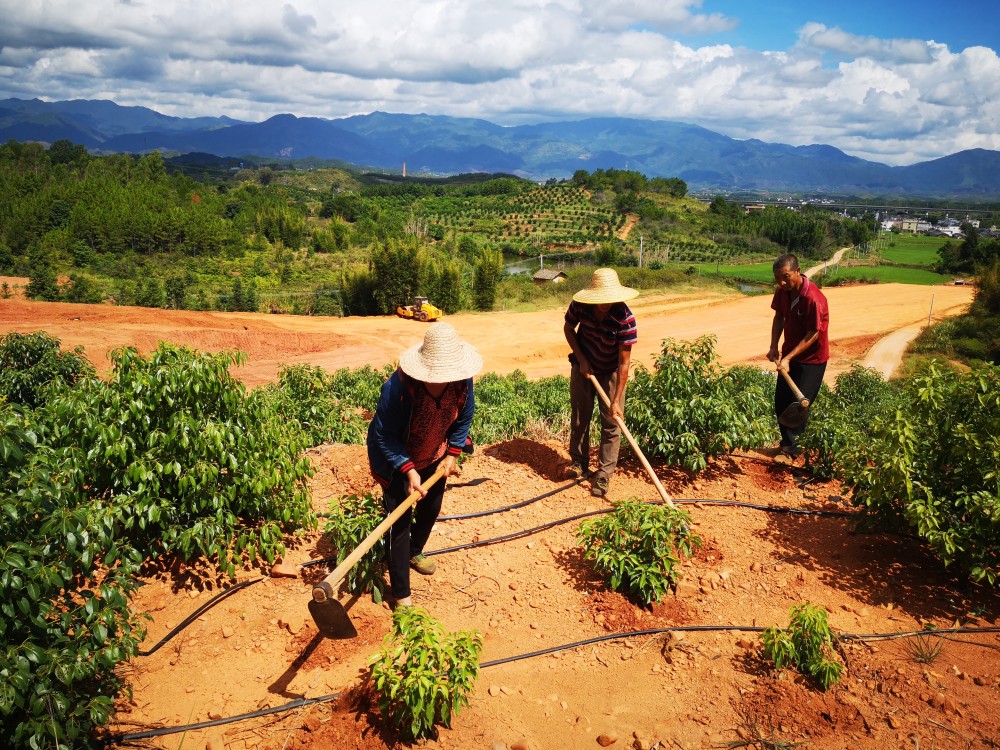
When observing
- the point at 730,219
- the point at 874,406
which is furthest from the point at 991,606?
the point at 730,219

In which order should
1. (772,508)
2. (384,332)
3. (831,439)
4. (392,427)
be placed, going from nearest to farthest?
(392,427)
(772,508)
(831,439)
(384,332)

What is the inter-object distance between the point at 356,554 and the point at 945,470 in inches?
141

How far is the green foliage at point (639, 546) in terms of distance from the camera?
381 centimetres

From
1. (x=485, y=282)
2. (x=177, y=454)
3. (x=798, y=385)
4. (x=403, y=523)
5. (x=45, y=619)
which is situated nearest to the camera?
(x=45, y=619)

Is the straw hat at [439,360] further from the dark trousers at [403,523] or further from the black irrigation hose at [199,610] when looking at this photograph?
the black irrigation hose at [199,610]

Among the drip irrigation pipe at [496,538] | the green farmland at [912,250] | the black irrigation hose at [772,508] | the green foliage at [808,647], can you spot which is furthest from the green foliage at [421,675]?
the green farmland at [912,250]

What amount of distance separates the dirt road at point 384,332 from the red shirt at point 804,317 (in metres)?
10.8

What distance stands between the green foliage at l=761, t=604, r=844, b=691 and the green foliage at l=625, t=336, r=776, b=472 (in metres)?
1.89

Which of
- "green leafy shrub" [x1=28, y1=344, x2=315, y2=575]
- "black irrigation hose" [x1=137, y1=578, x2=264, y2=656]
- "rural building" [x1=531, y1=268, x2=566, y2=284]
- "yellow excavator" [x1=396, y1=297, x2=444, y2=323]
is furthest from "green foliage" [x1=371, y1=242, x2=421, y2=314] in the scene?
"black irrigation hose" [x1=137, y1=578, x2=264, y2=656]

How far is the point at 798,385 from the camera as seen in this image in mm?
5641

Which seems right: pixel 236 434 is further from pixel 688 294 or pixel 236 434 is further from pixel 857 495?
pixel 688 294

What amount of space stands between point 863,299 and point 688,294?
24.6 ft

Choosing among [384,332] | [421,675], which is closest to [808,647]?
[421,675]

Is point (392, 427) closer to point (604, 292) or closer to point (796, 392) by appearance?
point (604, 292)
